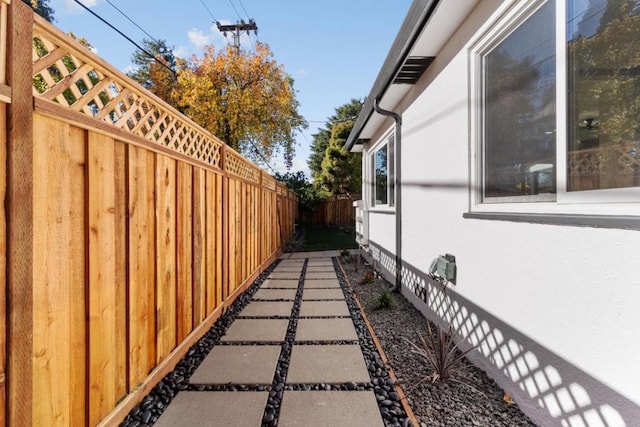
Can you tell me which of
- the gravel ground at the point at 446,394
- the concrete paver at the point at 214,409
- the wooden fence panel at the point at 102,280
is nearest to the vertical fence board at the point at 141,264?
the wooden fence panel at the point at 102,280

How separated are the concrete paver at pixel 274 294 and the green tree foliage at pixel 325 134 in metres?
22.5

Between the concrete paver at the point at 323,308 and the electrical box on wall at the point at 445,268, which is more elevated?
the electrical box on wall at the point at 445,268

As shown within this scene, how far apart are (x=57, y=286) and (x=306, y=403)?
1486 mm

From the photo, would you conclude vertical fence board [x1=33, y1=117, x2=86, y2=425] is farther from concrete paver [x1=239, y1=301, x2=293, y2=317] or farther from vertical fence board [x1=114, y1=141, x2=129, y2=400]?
concrete paver [x1=239, y1=301, x2=293, y2=317]

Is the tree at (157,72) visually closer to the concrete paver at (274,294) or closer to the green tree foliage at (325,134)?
the concrete paver at (274,294)

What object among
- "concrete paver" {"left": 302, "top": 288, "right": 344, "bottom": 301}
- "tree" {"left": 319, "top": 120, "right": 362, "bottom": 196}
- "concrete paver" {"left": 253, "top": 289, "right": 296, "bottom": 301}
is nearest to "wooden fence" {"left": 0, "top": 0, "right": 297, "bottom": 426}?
"concrete paver" {"left": 253, "top": 289, "right": 296, "bottom": 301}

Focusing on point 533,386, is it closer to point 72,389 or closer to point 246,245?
point 72,389

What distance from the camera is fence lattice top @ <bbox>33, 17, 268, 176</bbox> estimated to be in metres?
1.23

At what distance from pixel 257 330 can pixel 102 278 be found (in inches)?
70.6

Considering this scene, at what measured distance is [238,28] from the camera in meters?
15.2

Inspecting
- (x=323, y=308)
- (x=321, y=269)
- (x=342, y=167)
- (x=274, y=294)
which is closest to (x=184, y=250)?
(x=323, y=308)

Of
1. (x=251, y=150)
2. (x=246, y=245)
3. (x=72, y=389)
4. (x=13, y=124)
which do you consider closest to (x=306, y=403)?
(x=72, y=389)

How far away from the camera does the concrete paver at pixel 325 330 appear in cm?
283

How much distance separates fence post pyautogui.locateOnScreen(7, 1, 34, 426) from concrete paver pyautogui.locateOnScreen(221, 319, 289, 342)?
5.98 feet
